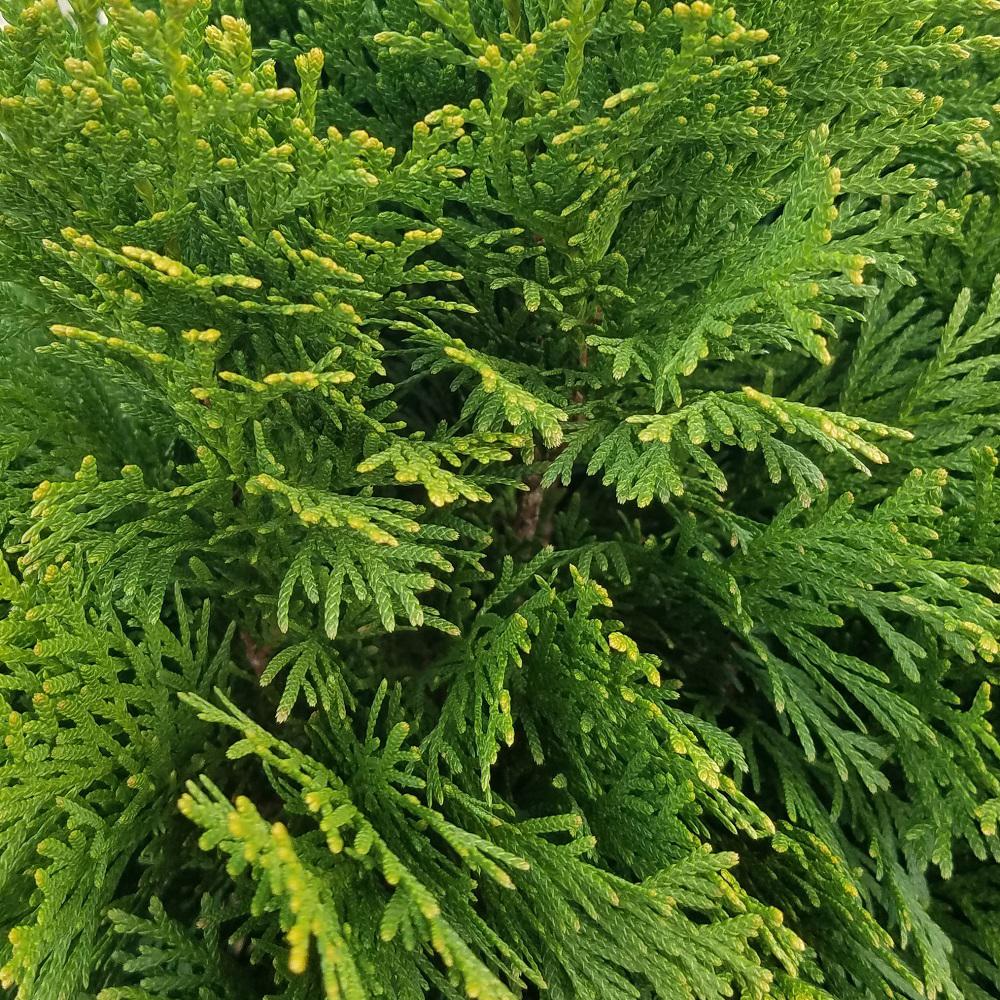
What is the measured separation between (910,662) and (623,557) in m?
0.49

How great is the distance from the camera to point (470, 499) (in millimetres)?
1351

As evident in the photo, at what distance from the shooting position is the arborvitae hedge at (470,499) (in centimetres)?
110

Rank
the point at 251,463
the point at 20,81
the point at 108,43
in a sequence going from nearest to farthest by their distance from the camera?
the point at 20,81 → the point at 108,43 → the point at 251,463

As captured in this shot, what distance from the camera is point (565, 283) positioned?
56.7 inches

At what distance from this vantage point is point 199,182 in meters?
1.10

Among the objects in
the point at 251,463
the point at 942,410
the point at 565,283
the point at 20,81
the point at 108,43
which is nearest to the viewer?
the point at 20,81

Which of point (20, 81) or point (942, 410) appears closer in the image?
point (20, 81)

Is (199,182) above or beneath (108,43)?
beneath

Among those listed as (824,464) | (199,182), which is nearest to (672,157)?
(824,464)

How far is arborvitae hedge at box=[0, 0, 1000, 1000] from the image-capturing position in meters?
1.10

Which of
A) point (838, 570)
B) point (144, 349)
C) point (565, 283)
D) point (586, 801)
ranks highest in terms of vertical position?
point (565, 283)

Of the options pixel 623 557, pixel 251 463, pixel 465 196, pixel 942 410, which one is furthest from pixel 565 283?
pixel 942 410

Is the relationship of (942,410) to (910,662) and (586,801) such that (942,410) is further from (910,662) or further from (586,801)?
(586,801)

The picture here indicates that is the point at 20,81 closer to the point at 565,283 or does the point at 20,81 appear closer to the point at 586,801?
the point at 565,283
